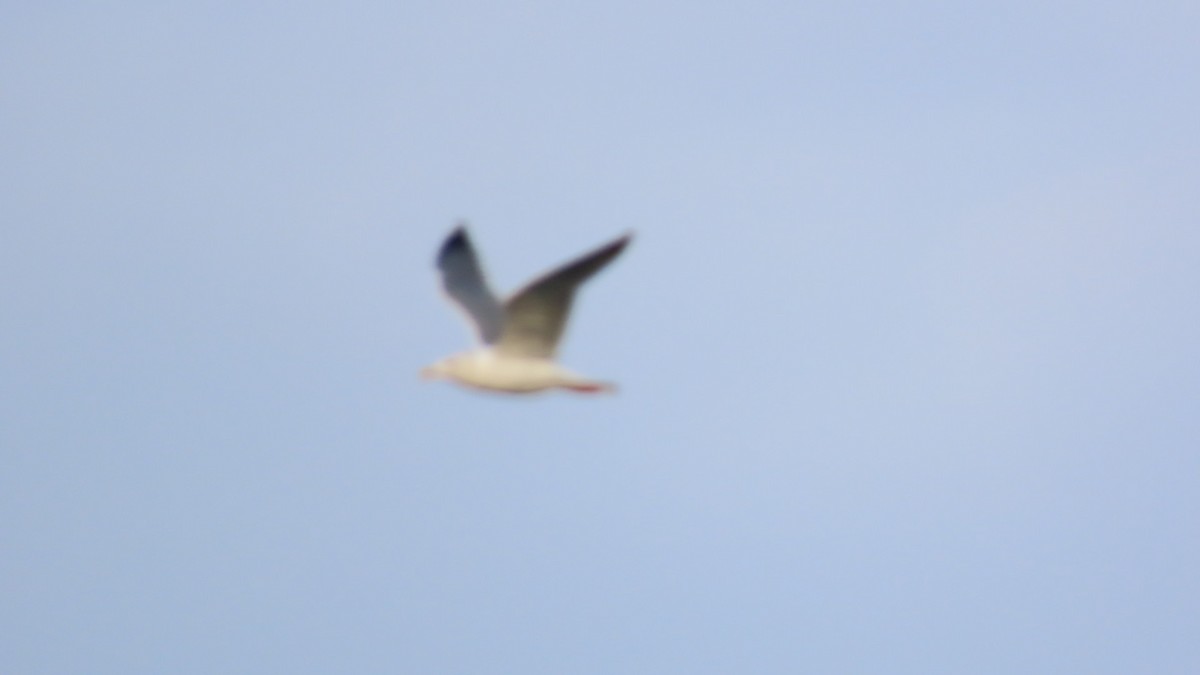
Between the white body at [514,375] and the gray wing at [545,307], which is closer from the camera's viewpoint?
the gray wing at [545,307]

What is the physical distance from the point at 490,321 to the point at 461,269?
660mm

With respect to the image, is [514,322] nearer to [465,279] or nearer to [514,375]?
[514,375]

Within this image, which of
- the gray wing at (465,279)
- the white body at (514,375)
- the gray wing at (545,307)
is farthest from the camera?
the gray wing at (465,279)

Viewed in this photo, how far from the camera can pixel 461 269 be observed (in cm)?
2320

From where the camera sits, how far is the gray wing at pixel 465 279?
2308 cm

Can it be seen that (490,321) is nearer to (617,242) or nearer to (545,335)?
(545,335)

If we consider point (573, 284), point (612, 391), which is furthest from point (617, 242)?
point (612, 391)

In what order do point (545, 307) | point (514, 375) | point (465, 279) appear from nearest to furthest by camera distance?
point (545, 307), point (514, 375), point (465, 279)

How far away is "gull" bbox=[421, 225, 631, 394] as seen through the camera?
68.6 ft

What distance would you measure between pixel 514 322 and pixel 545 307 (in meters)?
0.49

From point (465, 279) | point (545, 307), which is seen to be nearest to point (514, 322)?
point (545, 307)

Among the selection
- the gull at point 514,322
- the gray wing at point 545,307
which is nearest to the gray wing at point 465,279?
the gull at point 514,322

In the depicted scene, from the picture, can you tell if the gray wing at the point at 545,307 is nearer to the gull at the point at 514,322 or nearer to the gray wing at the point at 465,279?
the gull at the point at 514,322

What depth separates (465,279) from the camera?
76.1ft
